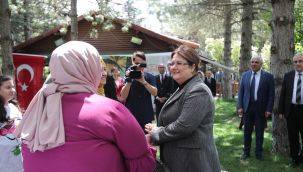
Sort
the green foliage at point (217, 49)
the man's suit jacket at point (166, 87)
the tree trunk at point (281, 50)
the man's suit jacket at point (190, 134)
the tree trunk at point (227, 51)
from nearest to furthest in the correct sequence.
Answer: the man's suit jacket at point (190, 134)
the tree trunk at point (281, 50)
the man's suit jacket at point (166, 87)
the tree trunk at point (227, 51)
the green foliage at point (217, 49)

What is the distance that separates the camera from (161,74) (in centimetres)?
1020

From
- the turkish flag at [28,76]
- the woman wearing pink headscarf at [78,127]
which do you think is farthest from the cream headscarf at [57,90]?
the turkish flag at [28,76]

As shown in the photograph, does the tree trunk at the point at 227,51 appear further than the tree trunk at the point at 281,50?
Yes

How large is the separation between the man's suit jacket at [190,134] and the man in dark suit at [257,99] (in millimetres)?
4021

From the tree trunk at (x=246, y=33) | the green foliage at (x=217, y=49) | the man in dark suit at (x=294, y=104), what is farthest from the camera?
the green foliage at (x=217, y=49)

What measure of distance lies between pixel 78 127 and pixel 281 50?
586 centimetres

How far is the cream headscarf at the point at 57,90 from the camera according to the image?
2.15m

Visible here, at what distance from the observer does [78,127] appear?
7.05 feet

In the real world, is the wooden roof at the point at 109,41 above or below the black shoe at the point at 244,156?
above

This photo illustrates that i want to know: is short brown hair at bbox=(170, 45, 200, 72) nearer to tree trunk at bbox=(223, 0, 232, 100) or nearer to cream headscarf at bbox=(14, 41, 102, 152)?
cream headscarf at bbox=(14, 41, 102, 152)

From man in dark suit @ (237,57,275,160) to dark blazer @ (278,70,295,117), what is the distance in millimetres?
181

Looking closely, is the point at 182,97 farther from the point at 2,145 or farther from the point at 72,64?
the point at 2,145

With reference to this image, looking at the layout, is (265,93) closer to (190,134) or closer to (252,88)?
(252,88)

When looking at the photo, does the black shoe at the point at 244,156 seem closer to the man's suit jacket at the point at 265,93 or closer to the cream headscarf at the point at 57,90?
the man's suit jacket at the point at 265,93
